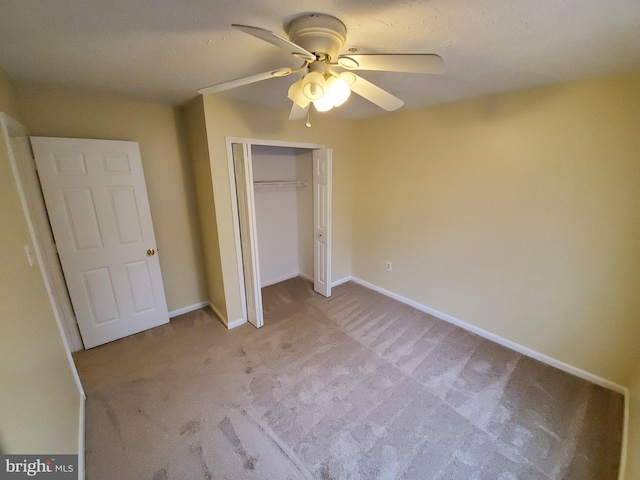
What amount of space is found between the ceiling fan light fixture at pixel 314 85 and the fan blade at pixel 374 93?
22cm

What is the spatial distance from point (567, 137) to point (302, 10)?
6.87 feet

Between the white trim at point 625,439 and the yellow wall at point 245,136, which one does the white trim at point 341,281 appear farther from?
the white trim at point 625,439

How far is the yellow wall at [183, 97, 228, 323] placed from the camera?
2.37 m

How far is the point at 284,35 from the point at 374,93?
1.79 ft

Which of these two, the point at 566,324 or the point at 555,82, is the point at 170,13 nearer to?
the point at 555,82

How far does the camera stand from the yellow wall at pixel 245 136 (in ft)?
7.59

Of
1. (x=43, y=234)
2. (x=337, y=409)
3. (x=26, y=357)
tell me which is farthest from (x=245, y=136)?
(x=337, y=409)

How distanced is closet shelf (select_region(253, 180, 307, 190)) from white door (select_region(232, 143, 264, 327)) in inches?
31.9

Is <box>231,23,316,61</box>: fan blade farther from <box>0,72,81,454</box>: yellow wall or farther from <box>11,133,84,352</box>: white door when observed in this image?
<box>11,133,84,352</box>: white door

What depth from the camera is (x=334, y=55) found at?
4.13 feet

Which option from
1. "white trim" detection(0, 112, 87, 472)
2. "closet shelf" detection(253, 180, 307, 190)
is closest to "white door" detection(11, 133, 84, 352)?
"white trim" detection(0, 112, 87, 472)

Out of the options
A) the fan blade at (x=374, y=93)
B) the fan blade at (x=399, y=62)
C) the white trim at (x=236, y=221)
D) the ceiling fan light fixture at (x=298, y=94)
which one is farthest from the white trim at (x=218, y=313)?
the fan blade at (x=399, y=62)

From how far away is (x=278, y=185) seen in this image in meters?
3.50

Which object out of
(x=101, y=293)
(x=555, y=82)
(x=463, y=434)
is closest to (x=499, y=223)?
(x=555, y=82)
